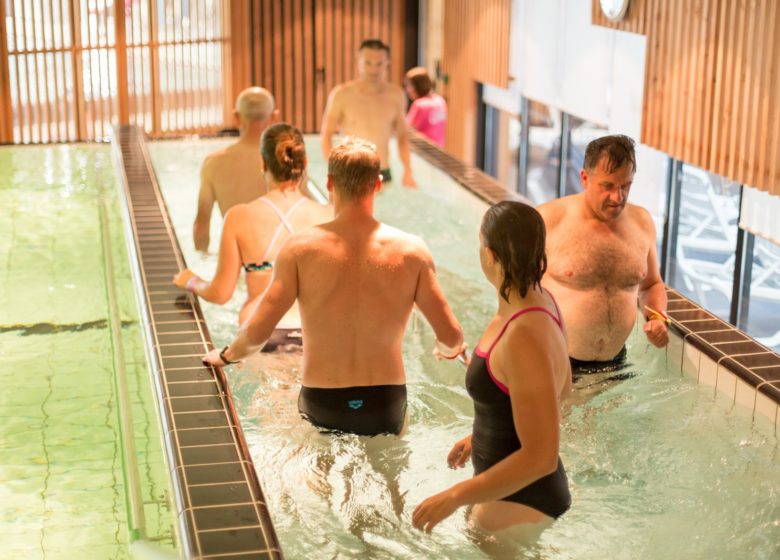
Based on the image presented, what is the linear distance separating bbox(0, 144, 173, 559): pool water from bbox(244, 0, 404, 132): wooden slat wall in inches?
146

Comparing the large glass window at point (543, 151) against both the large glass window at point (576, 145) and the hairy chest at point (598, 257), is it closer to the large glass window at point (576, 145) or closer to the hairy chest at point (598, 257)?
the large glass window at point (576, 145)

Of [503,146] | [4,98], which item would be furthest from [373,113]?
[4,98]

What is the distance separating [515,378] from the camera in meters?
2.41

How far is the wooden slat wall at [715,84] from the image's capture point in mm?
5672

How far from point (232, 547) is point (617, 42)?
5.99 metres

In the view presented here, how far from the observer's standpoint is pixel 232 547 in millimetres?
2539

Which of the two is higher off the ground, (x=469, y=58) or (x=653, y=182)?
(x=469, y=58)

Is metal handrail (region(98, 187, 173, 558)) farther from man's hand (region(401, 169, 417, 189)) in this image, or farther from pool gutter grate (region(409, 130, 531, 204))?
pool gutter grate (region(409, 130, 531, 204))

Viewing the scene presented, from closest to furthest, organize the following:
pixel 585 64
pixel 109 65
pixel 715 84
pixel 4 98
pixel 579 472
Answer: pixel 579 472 → pixel 715 84 → pixel 585 64 → pixel 4 98 → pixel 109 65

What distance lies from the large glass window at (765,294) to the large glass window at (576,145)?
2615 mm

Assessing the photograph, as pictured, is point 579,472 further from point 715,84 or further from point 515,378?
point 715,84

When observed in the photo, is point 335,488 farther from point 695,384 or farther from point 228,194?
point 228,194

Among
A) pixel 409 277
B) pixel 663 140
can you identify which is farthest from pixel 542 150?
pixel 409 277

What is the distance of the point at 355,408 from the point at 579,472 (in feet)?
2.71
